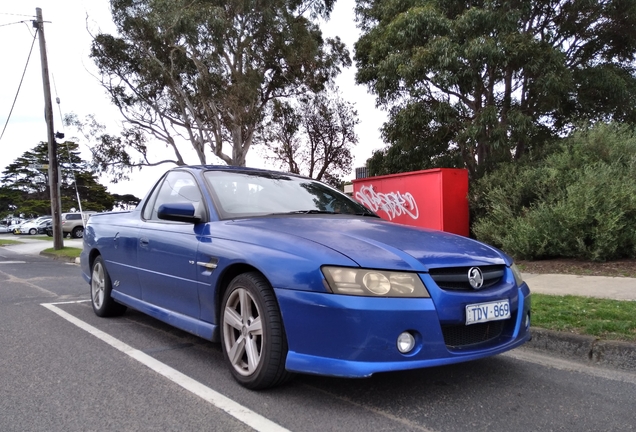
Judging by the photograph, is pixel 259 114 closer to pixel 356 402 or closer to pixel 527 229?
pixel 527 229

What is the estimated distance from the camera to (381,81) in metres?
14.3

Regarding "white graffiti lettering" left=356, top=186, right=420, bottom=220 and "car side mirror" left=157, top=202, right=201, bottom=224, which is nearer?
"car side mirror" left=157, top=202, right=201, bottom=224

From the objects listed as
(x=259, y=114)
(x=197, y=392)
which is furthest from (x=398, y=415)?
(x=259, y=114)

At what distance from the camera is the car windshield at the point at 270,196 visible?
4.00 metres

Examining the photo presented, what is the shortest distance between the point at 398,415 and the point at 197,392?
4.24ft

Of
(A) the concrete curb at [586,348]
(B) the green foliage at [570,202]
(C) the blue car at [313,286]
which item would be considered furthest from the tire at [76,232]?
(A) the concrete curb at [586,348]

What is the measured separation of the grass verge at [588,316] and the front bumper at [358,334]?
6.36ft

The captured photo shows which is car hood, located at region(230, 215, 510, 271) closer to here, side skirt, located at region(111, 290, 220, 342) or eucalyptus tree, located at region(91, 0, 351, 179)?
side skirt, located at region(111, 290, 220, 342)

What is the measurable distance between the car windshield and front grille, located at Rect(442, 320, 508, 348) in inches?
62.9

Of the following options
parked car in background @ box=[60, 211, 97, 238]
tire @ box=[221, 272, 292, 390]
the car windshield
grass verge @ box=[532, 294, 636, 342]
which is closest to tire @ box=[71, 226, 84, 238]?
A: parked car in background @ box=[60, 211, 97, 238]

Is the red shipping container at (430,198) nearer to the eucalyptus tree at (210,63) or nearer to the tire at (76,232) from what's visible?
the eucalyptus tree at (210,63)

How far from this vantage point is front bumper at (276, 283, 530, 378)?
277cm

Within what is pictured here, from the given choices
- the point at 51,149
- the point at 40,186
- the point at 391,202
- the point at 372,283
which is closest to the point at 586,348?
the point at 372,283

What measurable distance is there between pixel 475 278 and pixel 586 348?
1.74 metres
